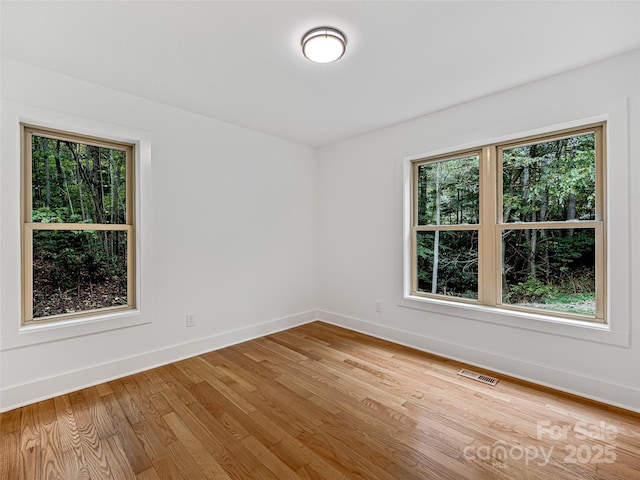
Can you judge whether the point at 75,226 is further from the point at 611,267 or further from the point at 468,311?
the point at 611,267

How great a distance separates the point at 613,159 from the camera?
7.30ft

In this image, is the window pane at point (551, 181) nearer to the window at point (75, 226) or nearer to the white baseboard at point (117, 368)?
the white baseboard at point (117, 368)

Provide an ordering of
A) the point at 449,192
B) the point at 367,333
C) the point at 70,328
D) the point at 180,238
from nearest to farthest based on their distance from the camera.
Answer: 1. the point at 70,328
2. the point at 180,238
3. the point at 449,192
4. the point at 367,333

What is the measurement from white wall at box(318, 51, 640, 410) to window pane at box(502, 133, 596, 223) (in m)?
0.24

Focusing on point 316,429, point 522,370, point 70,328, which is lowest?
point 316,429

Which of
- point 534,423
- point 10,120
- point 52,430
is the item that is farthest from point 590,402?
point 10,120

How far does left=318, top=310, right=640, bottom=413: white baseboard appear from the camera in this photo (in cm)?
221

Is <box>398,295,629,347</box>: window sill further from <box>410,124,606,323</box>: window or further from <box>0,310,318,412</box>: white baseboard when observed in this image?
<box>0,310,318,412</box>: white baseboard

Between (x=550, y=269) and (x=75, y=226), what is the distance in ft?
13.7

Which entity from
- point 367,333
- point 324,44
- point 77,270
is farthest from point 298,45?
point 367,333

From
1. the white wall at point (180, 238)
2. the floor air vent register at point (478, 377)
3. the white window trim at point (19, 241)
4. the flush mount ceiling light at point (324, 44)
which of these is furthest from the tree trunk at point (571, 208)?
the white window trim at point (19, 241)

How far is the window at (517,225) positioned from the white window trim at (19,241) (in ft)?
9.35

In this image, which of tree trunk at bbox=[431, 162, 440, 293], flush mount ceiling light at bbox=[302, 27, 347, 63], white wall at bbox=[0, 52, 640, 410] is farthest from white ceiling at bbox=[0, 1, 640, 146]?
tree trunk at bbox=[431, 162, 440, 293]

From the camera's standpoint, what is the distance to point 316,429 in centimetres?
198
